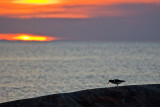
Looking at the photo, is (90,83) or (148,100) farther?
(90,83)

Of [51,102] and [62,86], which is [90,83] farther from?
[51,102]

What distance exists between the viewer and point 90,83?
4025 cm

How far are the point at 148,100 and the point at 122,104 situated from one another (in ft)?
3.53

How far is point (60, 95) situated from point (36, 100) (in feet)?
2.73

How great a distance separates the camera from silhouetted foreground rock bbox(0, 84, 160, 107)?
13023 mm

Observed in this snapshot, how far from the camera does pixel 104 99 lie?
13562 millimetres

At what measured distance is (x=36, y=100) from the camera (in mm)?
13078

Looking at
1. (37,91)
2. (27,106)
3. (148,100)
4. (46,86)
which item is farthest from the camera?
(46,86)

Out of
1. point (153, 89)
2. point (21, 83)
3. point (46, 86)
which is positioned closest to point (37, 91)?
point (46, 86)

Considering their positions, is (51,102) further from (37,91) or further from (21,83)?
(21,83)

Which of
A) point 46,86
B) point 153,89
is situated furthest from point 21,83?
point 153,89

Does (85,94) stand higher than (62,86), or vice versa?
(85,94)

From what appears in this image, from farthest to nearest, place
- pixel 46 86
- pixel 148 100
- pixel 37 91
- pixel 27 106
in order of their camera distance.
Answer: pixel 46 86
pixel 37 91
pixel 148 100
pixel 27 106

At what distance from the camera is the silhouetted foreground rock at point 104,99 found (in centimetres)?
1302
